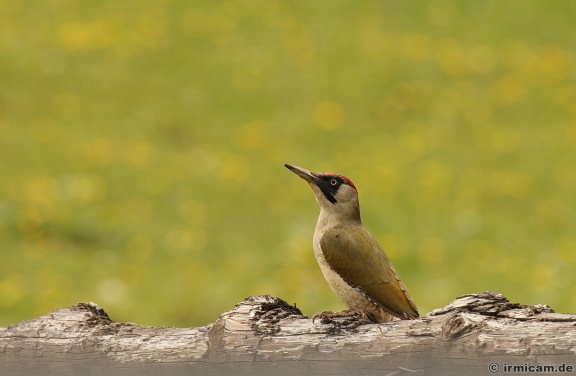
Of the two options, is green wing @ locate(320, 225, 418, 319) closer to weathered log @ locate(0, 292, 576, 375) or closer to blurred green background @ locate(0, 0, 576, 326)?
weathered log @ locate(0, 292, 576, 375)

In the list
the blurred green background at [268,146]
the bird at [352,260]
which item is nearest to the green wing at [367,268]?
the bird at [352,260]

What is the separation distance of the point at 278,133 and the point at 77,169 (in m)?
4.79

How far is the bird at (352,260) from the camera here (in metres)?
6.05

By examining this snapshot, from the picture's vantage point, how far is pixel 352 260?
6.31 m

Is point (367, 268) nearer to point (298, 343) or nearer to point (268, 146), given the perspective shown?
point (298, 343)

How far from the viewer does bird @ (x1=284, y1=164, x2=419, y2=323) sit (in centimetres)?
605

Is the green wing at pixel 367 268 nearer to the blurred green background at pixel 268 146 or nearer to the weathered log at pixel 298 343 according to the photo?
the weathered log at pixel 298 343

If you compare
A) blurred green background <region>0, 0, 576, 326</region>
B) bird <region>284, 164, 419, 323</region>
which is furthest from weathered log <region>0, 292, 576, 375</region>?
blurred green background <region>0, 0, 576, 326</region>

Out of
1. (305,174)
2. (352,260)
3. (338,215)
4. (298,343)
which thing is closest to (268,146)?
(338,215)

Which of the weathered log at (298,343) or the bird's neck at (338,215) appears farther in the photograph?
the bird's neck at (338,215)

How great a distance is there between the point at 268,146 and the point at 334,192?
16571 mm

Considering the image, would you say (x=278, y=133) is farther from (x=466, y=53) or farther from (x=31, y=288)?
(x=31, y=288)

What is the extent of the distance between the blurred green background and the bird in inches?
337

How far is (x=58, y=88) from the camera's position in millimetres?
25344
